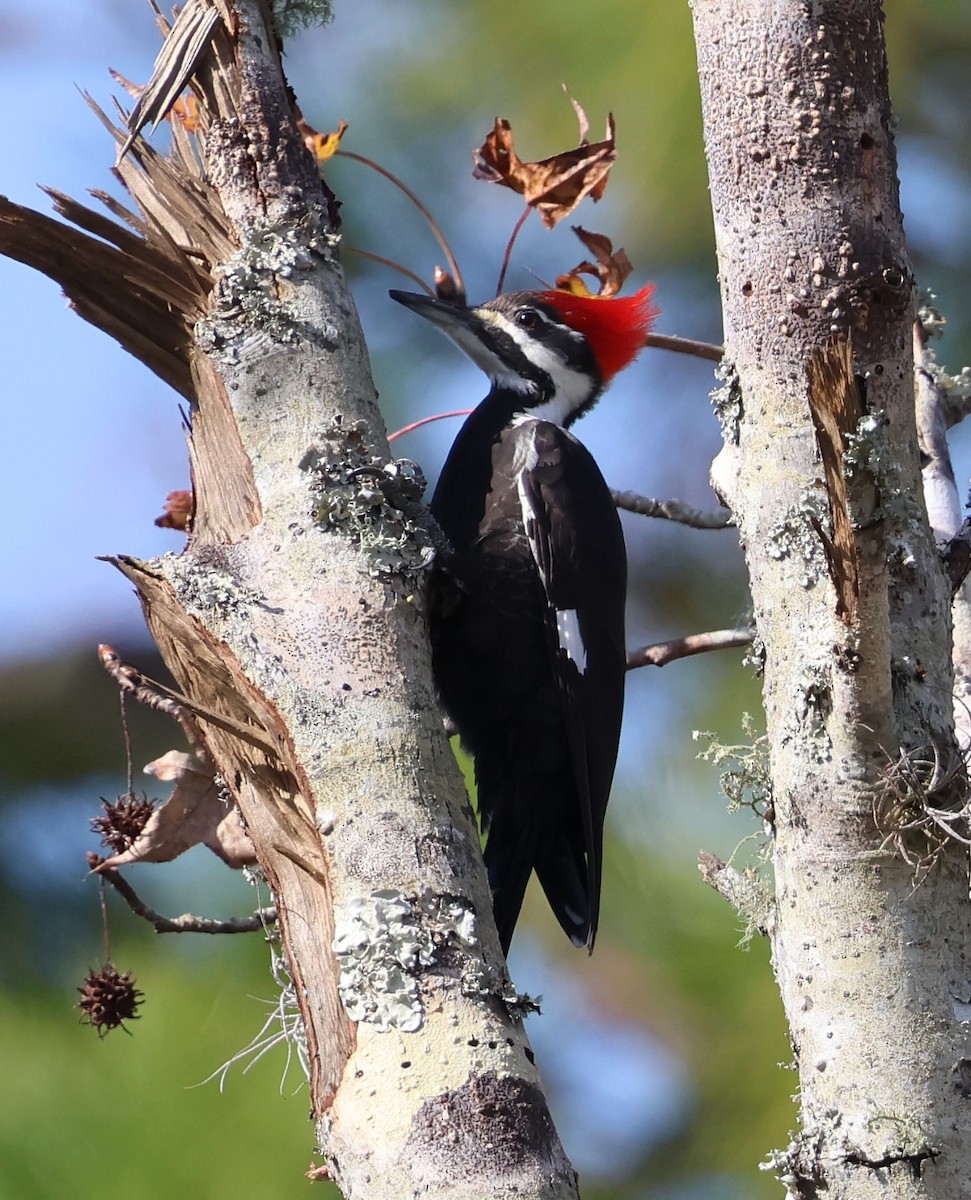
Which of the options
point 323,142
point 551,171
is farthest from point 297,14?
A: point 551,171

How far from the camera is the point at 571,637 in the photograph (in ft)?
8.32

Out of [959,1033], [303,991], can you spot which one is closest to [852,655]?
[959,1033]

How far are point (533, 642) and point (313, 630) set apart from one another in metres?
0.99

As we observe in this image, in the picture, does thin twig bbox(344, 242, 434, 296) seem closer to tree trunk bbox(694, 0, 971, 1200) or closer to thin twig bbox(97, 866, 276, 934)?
tree trunk bbox(694, 0, 971, 1200)

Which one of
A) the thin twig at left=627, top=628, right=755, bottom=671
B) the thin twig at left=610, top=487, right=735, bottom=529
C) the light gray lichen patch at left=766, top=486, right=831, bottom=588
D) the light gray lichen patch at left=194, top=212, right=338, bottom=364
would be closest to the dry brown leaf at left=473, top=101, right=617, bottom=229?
the thin twig at left=610, top=487, right=735, bottom=529

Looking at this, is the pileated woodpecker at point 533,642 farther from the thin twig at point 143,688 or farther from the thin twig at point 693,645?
the thin twig at point 143,688

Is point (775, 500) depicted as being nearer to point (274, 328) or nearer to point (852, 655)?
point (852, 655)

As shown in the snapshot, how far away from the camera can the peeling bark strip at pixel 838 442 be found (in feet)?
4.28

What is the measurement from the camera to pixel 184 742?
2973mm

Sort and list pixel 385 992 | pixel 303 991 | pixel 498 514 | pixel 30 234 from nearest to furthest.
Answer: pixel 385 992 → pixel 303 991 → pixel 30 234 → pixel 498 514

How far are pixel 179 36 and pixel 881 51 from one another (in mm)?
921

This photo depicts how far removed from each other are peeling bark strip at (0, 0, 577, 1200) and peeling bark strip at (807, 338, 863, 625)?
0.48 m

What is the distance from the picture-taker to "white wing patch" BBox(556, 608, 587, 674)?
A: 252 centimetres

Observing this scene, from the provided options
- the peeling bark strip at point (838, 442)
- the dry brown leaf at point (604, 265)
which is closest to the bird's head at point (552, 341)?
the dry brown leaf at point (604, 265)
